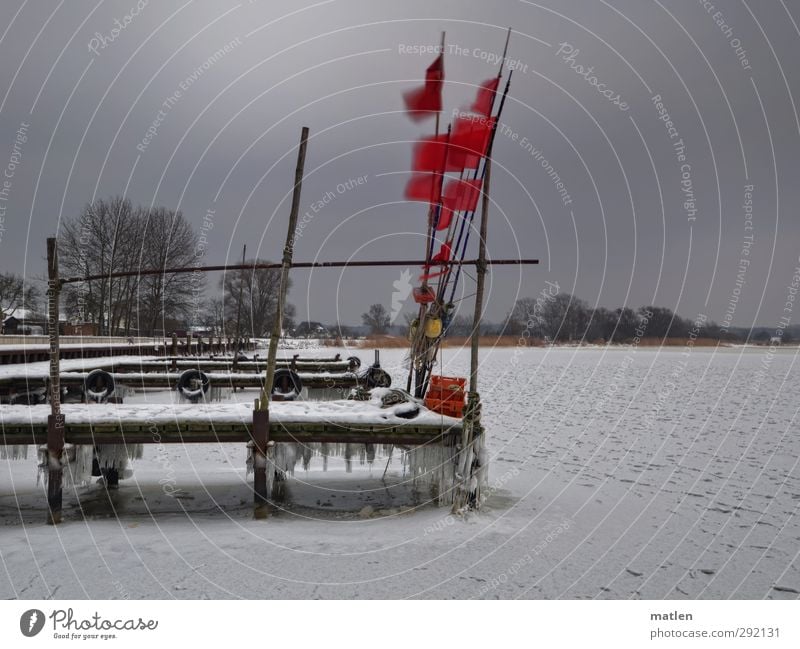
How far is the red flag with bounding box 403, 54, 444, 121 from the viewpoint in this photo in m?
10.3

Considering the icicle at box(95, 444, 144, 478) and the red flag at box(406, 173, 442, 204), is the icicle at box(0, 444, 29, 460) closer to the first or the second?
the icicle at box(95, 444, 144, 478)

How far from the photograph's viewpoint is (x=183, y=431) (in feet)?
28.3

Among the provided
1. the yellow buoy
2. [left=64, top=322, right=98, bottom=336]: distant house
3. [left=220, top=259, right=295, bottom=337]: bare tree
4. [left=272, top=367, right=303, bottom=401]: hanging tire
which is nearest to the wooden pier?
the yellow buoy

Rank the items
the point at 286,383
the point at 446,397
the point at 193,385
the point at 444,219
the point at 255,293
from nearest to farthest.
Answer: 1. the point at 446,397
2. the point at 444,219
3. the point at 286,383
4. the point at 193,385
5. the point at 255,293

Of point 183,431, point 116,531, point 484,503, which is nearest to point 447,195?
point 484,503

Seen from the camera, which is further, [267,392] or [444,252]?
[444,252]

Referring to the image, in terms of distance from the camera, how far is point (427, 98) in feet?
34.9

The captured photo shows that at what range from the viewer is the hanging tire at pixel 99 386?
17031mm

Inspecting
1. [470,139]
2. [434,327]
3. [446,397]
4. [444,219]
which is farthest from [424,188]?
[446,397]

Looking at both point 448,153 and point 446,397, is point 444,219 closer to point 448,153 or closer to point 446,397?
point 448,153

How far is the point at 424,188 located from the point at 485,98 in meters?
2.20

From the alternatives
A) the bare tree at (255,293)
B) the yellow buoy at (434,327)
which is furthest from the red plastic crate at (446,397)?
the bare tree at (255,293)

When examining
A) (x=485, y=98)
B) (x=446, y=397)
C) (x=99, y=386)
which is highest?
(x=485, y=98)

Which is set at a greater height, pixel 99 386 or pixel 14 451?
pixel 14 451
